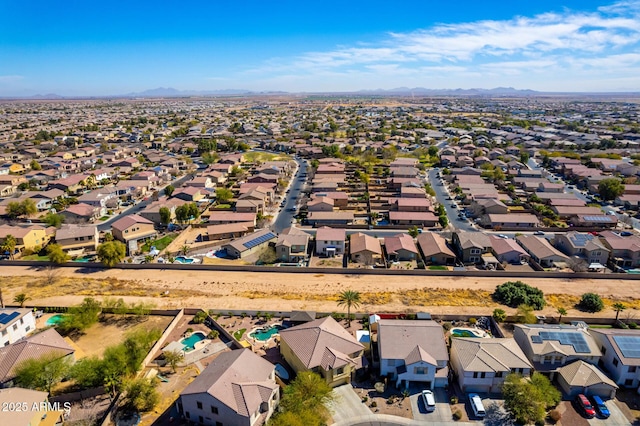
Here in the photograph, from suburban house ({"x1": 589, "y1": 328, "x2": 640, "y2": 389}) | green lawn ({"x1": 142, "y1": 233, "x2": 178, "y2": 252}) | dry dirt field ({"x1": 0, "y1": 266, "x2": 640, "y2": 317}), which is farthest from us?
green lawn ({"x1": 142, "y1": 233, "x2": 178, "y2": 252})

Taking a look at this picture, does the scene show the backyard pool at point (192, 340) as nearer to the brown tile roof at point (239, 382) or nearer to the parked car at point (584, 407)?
the brown tile roof at point (239, 382)

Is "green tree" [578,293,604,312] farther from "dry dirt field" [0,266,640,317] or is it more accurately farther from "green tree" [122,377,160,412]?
"green tree" [122,377,160,412]

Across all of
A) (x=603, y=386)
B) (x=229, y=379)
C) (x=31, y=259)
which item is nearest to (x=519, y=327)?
(x=603, y=386)

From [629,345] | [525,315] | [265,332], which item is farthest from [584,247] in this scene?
[265,332]

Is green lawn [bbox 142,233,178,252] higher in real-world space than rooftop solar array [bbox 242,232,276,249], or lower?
lower

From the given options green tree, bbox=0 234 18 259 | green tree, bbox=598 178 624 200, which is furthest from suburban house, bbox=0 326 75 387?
green tree, bbox=598 178 624 200

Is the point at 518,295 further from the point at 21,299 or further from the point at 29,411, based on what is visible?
the point at 21,299
